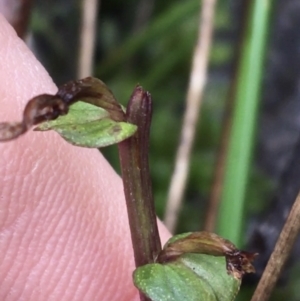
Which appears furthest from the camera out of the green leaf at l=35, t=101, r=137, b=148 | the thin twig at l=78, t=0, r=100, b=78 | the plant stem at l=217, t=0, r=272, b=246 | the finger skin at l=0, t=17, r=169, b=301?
the thin twig at l=78, t=0, r=100, b=78

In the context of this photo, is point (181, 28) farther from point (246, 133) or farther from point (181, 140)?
point (246, 133)

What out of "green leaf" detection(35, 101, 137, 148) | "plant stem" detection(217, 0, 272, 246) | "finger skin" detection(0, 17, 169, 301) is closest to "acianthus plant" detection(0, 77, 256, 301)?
"green leaf" detection(35, 101, 137, 148)

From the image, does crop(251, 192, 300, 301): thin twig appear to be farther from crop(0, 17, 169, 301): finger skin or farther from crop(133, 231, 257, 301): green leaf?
crop(0, 17, 169, 301): finger skin

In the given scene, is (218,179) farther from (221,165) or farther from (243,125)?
(243,125)

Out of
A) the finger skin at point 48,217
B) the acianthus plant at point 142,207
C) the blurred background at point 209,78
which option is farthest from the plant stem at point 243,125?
the acianthus plant at point 142,207

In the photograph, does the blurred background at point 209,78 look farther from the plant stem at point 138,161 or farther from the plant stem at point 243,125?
the plant stem at point 138,161

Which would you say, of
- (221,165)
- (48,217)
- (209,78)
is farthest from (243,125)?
(209,78)

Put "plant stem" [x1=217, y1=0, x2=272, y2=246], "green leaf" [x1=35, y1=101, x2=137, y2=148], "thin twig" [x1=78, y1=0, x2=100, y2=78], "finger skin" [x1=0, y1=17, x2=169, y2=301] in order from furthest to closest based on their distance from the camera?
"thin twig" [x1=78, y1=0, x2=100, y2=78] < "plant stem" [x1=217, y1=0, x2=272, y2=246] < "finger skin" [x1=0, y1=17, x2=169, y2=301] < "green leaf" [x1=35, y1=101, x2=137, y2=148]
